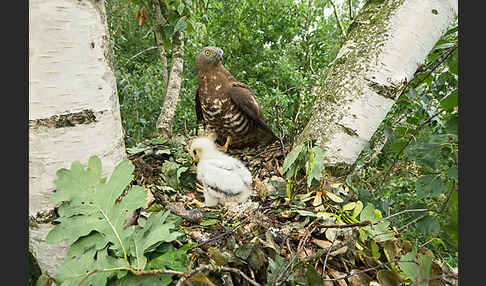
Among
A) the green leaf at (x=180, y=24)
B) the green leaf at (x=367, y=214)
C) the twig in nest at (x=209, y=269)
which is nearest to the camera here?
the twig in nest at (x=209, y=269)

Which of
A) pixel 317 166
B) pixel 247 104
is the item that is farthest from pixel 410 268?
pixel 247 104

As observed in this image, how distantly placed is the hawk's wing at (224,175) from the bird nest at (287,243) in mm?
76

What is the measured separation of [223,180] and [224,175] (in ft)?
0.12

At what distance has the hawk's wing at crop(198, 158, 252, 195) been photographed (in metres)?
1.14

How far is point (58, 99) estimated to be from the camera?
52cm

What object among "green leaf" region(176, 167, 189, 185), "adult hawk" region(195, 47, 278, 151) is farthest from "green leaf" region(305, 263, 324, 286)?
"adult hawk" region(195, 47, 278, 151)

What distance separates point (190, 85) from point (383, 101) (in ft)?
8.83

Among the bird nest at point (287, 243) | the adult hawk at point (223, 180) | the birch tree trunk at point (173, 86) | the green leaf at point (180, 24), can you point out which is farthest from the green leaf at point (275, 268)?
the birch tree trunk at point (173, 86)

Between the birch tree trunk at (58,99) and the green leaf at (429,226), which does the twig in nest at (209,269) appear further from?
the green leaf at (429,226)

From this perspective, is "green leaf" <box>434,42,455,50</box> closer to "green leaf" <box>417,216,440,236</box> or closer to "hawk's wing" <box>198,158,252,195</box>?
"green leaf" <box>417,216,440,236</box>

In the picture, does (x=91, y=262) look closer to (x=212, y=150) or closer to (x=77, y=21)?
(x=77, y=21)

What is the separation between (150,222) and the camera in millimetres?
564

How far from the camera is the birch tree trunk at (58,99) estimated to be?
50 centimetres

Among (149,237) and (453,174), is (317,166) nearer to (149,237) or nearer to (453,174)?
(453,174)
